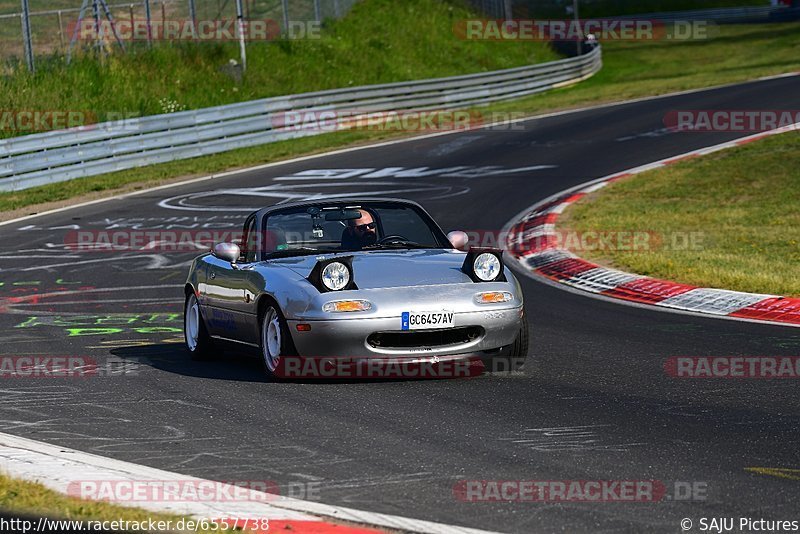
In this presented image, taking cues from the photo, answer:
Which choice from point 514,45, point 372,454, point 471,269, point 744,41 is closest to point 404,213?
point 471,269

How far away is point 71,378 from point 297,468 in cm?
361

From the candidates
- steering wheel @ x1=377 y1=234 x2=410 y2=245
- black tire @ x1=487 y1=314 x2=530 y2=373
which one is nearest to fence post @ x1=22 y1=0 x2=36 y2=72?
steering wheel @ x1=377 y1=234 x2=410 y2=245

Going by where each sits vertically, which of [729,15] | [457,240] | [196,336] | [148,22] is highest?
[148,22]

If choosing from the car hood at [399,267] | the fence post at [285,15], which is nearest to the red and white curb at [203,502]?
the car hood at [399,267]

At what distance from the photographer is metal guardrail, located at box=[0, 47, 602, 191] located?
25656 millimetres

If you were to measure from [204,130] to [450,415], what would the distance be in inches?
913

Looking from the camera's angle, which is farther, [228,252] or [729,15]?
[729,15]

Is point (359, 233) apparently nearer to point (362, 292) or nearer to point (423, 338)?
point (362, 292)

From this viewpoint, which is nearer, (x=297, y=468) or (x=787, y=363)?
(x=297, y=468)

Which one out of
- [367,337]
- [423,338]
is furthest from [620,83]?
[367,337]

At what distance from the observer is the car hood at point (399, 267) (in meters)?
8.78

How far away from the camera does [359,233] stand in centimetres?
992

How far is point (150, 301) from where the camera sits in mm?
14023

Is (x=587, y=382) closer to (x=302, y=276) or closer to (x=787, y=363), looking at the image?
(x=787, y=363)
